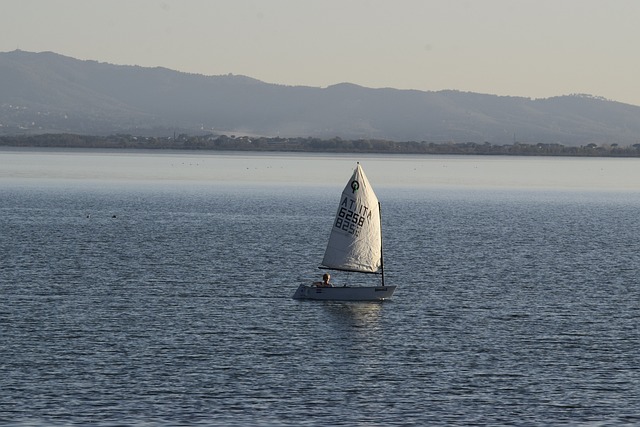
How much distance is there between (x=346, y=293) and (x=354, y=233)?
17.6 ft

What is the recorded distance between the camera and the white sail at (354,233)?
86.2 m

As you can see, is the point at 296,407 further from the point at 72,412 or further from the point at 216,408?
the point at 72,412

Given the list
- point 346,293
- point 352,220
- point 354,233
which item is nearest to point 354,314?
point 346,293

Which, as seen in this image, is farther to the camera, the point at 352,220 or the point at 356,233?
the point at 356,233

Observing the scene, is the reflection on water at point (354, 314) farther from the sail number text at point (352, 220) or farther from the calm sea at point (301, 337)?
the sail number text at point (352, 220)

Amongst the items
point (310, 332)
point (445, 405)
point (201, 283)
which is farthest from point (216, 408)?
point (201, 283)

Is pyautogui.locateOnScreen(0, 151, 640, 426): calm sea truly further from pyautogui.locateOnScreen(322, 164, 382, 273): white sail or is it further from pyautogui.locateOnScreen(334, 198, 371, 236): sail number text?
pyautogui.locateOnScreen(334, 198, 371, 236): sail number text

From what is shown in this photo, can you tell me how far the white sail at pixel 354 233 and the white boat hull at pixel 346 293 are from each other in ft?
10.8

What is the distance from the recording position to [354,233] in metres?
86.6

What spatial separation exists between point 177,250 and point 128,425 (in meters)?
72.0

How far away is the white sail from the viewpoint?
86188mm

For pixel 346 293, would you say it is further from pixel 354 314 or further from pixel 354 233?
pixel 354 233

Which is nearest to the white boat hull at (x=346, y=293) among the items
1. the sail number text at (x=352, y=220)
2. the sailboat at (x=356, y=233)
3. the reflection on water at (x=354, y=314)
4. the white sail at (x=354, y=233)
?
the reflection on water at (x=354, y=314)

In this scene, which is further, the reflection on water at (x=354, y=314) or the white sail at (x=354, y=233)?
the white sail at (x=354, y=233)
